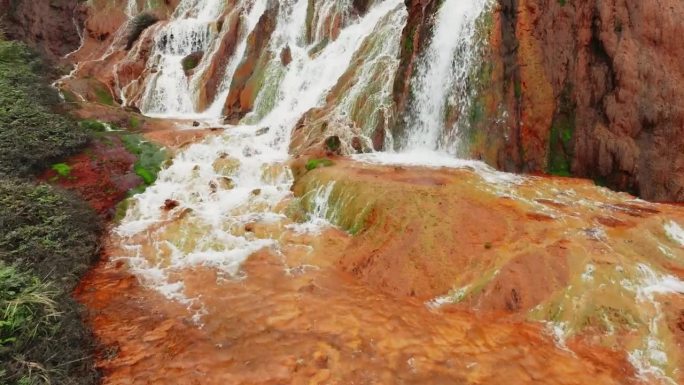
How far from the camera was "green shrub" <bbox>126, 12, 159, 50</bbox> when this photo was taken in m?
25.9

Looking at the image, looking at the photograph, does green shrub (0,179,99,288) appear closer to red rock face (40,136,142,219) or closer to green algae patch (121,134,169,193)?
red rock face (40,136,142,219)

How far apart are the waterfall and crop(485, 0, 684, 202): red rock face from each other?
2.55 feet

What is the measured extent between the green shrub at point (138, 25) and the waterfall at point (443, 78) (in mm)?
18250

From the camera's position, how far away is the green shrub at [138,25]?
25938 mm

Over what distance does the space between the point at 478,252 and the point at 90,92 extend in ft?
61.2

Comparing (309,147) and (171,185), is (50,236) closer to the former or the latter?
(171,185)

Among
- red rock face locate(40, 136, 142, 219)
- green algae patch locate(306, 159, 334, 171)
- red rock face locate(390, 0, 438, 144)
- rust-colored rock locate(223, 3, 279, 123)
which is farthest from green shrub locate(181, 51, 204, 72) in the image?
green algae patch locate(306, 159, 334, 171)

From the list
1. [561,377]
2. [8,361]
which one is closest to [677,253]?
[561,377]

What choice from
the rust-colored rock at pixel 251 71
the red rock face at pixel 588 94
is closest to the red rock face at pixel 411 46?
the red rock face at pixel 588 94

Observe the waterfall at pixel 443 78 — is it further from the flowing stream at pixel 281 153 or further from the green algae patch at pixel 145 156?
the green algae patch at pixel 145 156

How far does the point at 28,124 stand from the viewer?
13.1 meters

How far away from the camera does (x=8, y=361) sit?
532 centimetres

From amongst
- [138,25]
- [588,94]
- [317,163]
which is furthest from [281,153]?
[138,25]

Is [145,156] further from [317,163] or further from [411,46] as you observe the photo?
[411,46]
